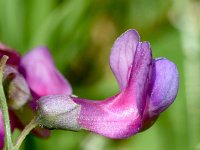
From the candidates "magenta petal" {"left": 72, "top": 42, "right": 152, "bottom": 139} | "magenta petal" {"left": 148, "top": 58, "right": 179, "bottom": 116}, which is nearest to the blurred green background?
"magenta petal" {"left": 72, "top": 42, "right": 152, "bottom": 139}

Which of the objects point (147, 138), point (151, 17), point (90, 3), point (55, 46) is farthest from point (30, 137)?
point (151, 17)

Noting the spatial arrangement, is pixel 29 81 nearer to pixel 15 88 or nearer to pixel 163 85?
pixel 15 88

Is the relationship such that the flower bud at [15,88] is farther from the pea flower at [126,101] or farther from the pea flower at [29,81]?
the pea flower at [126,101]

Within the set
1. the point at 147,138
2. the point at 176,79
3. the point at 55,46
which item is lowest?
the point at 147,138

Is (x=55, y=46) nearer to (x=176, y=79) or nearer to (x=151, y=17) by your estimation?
(x=151, y=17)

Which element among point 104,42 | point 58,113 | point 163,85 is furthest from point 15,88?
point 104,42

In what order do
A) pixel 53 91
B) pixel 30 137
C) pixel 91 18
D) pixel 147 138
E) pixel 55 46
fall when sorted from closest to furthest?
pixel 53 91
pixel 30 137
pixel 147 138
pixel 55 46
pixel 91 18

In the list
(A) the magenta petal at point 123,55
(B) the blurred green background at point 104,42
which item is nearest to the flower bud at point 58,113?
(A) the magenta petal at point 123,55
